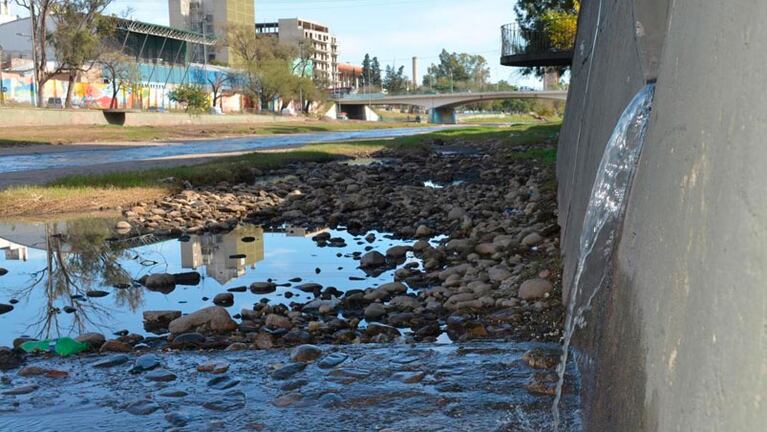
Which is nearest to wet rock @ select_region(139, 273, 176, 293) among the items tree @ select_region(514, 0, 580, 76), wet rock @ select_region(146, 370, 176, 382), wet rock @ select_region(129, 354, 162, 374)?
wet rock @ select_region(129, 354, 162, 374)

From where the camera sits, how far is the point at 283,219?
40.5 ft

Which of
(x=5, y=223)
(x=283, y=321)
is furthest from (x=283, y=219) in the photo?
(x=283, y=321)

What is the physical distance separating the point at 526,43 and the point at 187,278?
65.8ft

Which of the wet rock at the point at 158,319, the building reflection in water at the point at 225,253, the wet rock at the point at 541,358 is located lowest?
the building reflection in water at the point at 225,253

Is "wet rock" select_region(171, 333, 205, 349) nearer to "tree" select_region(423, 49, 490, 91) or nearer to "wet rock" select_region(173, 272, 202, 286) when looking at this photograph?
"wet rock" select_region(173, 272, 202, 286)

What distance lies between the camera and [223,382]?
4723 millimetres

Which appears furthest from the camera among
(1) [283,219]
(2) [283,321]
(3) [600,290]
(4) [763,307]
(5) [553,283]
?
(1) [283,219]

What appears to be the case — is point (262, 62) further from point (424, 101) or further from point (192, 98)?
point (192, 98)

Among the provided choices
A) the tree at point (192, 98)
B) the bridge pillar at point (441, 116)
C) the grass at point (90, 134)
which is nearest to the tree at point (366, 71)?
the bridge pillar at point (441, 116)

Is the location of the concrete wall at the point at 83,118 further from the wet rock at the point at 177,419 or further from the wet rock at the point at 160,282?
the wet rock at the point at 177,419

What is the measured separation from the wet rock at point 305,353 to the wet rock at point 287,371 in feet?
0.28

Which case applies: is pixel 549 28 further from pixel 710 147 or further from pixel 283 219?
pixel 710 147

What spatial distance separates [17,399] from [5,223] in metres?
7.87

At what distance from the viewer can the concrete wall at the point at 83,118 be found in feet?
139
